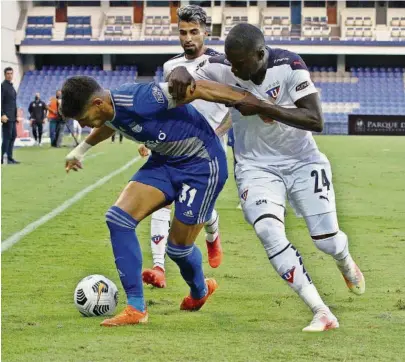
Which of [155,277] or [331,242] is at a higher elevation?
[331,242]

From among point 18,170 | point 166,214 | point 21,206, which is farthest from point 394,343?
point 18,170

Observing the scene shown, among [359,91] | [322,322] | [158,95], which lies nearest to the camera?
[322,322]

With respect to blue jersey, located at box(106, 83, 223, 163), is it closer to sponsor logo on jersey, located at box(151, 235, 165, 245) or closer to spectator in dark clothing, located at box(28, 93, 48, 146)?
sponsor logo on jersey, located at box(151, 235, 165, 245)

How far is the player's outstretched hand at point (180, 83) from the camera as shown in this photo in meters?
6.11

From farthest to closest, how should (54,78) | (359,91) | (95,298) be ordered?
(54,78) < (359,91) < (95,298)

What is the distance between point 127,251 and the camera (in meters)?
6.59

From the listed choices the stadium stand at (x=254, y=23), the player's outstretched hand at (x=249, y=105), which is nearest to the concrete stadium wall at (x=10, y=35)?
the stadium stand at (x=254, y=23)

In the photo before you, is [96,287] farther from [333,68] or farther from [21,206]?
[333,68]

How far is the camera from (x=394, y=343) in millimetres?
5836

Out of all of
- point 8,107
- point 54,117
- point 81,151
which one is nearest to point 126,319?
point 81,151

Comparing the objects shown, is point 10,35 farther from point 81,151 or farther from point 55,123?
point 81,151

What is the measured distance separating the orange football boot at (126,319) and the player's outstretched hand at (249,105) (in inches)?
56.5

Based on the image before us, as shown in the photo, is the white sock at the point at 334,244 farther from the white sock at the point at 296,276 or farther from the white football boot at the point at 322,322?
the white football boot at the point at 322,322

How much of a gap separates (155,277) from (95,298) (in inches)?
44.8
